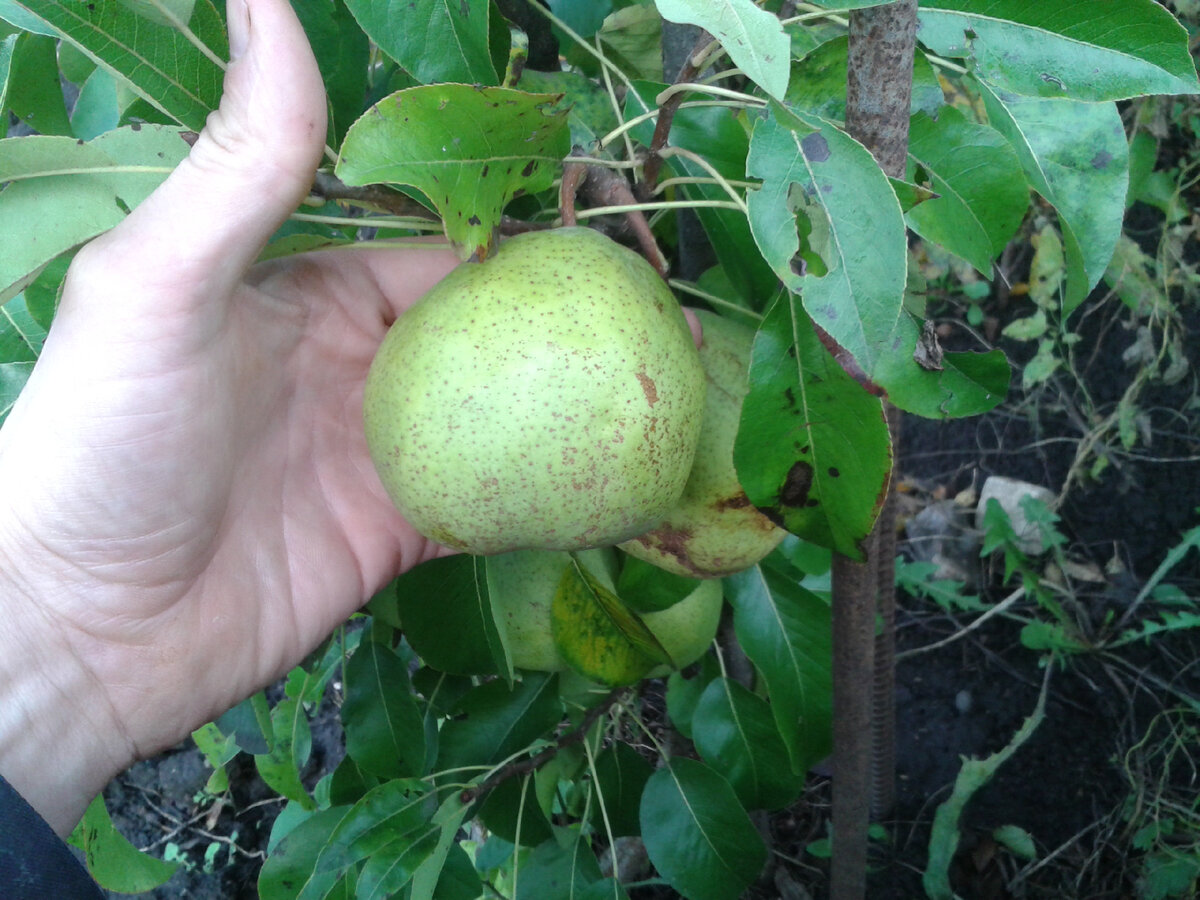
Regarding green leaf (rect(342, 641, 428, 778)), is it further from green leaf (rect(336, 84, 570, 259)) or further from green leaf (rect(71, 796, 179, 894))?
green leaf (rect(336, 84, 570, 259))

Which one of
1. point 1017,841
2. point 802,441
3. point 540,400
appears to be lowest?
point 1017,841

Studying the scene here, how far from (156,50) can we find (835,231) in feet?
1.66

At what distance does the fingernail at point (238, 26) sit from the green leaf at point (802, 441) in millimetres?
433

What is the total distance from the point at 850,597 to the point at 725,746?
1.27ft

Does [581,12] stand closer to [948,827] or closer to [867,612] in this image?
[867,612]

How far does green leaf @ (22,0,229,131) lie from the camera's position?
709 mm

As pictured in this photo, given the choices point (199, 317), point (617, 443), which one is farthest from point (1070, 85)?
point (199, 317)

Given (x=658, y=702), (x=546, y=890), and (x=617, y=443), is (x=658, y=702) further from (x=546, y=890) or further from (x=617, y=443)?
(x=617, y=443)

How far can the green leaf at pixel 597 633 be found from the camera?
1.04m

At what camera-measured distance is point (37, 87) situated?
38.9 inches

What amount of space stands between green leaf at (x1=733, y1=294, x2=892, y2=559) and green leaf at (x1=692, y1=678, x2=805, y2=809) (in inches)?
22.3

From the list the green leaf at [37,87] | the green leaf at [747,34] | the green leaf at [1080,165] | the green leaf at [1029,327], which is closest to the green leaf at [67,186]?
the green leaf at [37,87]

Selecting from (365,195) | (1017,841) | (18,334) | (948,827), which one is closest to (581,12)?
(365,195)

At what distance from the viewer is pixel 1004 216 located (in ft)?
2.65
